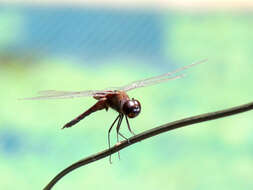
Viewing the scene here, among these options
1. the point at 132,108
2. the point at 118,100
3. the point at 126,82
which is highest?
the point at 126,82

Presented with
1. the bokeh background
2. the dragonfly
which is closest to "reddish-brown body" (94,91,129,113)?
the dragonfly

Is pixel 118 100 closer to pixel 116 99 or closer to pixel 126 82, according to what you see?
pixel 116 99

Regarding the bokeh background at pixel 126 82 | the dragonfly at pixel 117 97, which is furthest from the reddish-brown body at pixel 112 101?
the bokeh background at pixel 126 82

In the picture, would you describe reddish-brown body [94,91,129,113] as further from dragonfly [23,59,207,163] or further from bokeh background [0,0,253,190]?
bokeh background [0,0,253,190]

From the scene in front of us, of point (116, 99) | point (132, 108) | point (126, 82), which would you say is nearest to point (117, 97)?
point (116, 99)

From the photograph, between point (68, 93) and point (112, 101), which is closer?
point (68, 93)

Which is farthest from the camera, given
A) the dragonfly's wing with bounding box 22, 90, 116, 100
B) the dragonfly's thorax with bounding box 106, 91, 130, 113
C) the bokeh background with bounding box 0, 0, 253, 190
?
the bokeh background with bounding box 0, 0, 253, 190
